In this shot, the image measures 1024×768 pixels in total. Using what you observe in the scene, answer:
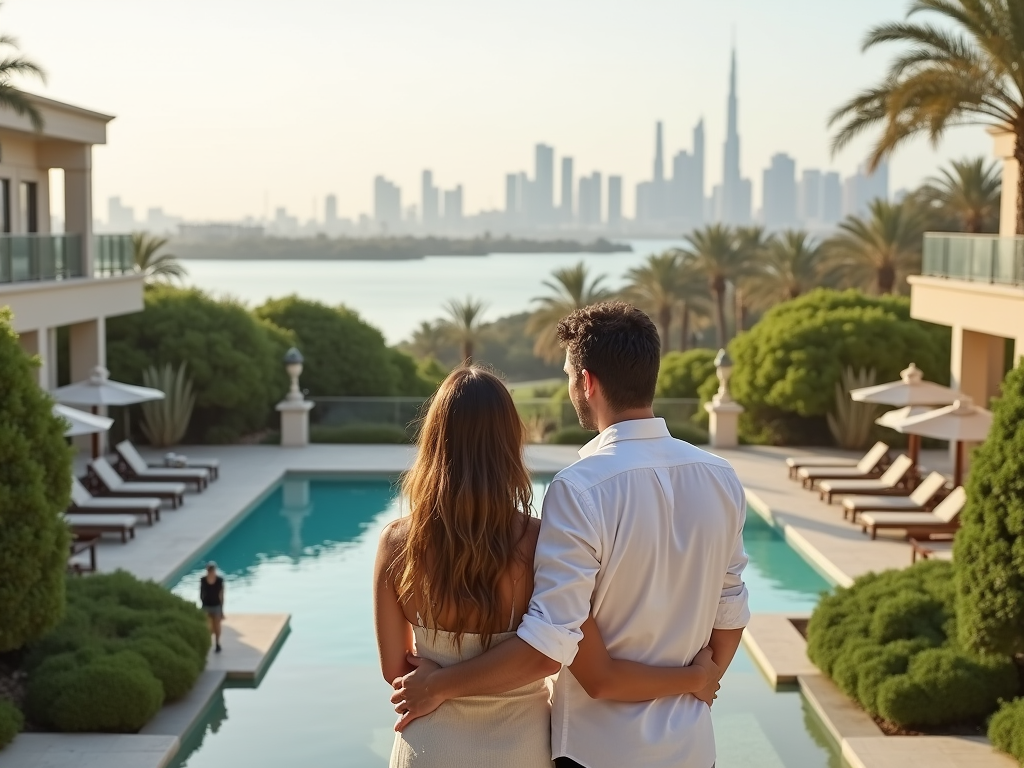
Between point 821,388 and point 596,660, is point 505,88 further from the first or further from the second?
point 596,660

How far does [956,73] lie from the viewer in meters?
20.0

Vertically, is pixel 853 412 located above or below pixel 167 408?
above

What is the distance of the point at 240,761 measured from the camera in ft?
30.5

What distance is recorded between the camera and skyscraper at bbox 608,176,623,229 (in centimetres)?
18802

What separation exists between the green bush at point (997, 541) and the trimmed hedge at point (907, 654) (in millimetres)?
438

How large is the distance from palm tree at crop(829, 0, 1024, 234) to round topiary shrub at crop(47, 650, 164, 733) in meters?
15.5

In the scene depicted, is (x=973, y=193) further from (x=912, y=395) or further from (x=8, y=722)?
(x=8, y=722)

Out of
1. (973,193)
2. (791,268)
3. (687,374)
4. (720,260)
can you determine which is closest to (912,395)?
(687,374)

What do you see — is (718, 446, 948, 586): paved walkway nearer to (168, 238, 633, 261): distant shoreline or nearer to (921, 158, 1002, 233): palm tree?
(921, 158, 1002, 233): palm tree

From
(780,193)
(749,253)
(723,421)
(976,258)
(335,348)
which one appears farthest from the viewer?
(780,193)

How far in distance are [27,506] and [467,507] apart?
6.47 metres

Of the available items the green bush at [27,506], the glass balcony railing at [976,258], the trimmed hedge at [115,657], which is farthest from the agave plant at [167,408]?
the green bush at [27,506]

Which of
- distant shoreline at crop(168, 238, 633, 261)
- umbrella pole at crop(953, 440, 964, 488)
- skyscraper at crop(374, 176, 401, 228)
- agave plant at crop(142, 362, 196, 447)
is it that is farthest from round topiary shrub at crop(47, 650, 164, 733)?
skyscraper at crop(374, 176, 401, 228)

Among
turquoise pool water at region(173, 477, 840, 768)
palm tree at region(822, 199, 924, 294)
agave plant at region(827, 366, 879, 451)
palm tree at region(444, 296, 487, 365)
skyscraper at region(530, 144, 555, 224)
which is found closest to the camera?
turquoise pool water at region(173, 477, 840, 768)
